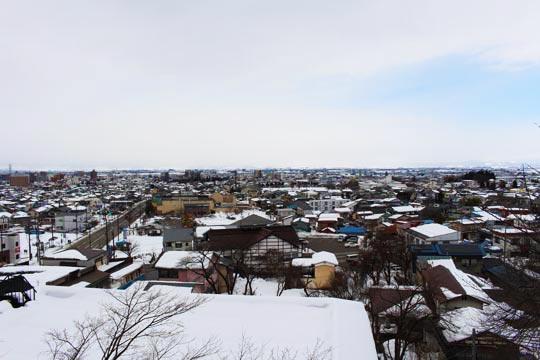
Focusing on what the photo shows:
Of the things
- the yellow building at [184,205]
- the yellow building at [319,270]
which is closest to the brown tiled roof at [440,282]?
the yellow building at [319,270]

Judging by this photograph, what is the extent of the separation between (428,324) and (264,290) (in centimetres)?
568

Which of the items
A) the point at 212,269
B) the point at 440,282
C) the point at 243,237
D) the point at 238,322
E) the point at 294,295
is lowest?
the point at 294,295

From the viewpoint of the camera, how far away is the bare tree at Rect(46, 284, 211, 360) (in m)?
2.82

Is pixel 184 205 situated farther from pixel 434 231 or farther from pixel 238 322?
pixel 238 322

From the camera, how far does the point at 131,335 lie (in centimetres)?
312

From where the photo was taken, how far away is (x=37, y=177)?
98062 mm

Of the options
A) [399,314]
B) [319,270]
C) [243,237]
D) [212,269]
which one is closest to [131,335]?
[399,314]

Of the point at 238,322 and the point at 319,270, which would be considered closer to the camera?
the point at 238,322

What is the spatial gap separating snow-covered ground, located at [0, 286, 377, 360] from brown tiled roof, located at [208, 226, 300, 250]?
11.0 meters

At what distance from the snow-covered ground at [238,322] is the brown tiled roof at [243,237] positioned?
11.0m

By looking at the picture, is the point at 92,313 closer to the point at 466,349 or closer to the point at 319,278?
the point at 466,349

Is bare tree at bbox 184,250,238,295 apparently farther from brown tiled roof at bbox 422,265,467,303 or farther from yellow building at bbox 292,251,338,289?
brown tiled roof at bbox 422,265,467,303

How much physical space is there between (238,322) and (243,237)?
12.4 meters

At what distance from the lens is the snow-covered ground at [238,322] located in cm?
302
